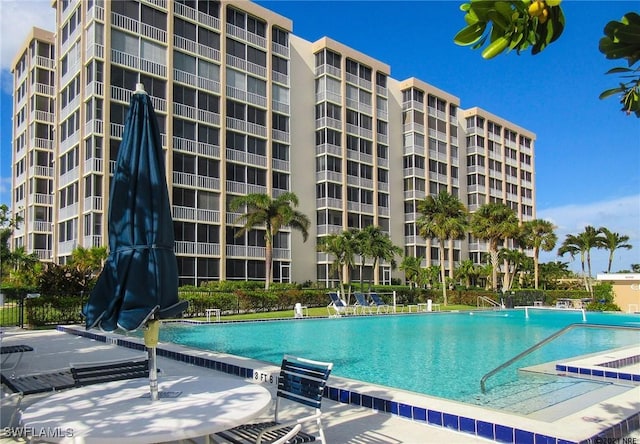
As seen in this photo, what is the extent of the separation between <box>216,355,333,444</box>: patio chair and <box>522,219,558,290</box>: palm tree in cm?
5208

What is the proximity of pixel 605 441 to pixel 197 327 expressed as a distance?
16947mm

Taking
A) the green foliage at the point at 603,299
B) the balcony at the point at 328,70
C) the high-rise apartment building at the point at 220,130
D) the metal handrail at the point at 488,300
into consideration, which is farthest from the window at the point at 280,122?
the green foliage at the point at 603,299

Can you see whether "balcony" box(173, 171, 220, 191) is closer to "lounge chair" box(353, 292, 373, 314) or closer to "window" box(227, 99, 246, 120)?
"window" box(227, 99, 246, 120)

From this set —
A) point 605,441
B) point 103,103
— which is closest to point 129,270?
point 605,441

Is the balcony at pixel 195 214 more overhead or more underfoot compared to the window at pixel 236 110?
more underfoot

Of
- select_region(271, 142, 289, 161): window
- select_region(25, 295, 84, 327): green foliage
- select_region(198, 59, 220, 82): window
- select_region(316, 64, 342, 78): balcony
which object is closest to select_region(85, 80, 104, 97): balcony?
select_region(198, 59, 220, 82): window

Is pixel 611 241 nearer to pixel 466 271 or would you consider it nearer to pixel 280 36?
pixel 466 271

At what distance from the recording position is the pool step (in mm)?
6918

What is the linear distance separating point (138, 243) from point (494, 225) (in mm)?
42853

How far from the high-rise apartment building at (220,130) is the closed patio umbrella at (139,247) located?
27.3m

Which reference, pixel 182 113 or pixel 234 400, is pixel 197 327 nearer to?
pixel 234 400

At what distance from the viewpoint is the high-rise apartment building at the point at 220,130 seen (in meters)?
31.6

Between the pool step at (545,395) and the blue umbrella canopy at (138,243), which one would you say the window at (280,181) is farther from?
the blue umbrella canopy at (138,243)

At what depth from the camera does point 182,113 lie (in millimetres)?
34625
